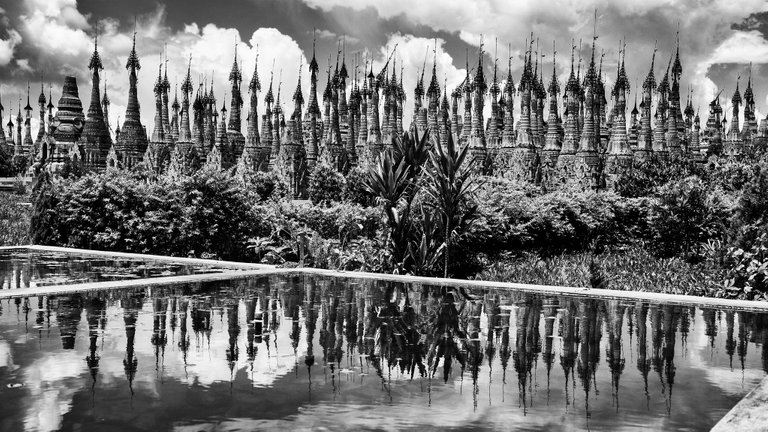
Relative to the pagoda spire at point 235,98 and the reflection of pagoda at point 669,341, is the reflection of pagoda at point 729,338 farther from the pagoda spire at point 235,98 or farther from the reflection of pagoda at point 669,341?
the pagoda spire at point 235,98

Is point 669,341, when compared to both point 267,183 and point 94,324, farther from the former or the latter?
point 267,183

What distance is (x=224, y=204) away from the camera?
48.0 feet

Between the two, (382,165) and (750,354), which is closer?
(750,354)

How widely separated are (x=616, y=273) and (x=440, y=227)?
11.7 feet

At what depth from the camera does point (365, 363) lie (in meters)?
4.88

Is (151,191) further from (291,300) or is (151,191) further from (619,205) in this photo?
(619,205)

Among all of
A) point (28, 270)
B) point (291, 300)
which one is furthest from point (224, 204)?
point (291, 300)

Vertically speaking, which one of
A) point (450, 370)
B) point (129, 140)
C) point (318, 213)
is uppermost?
point (129, 140)

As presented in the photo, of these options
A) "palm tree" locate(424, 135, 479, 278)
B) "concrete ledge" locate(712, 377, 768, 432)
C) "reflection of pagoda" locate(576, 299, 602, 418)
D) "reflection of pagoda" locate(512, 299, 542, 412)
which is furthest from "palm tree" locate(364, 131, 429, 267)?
"concrete ledge" locate(712, 377, 768, 432)

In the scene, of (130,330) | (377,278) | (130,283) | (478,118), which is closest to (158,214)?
(130,283)

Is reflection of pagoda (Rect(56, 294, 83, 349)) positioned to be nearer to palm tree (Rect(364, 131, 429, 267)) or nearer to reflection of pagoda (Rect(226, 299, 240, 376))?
reflection of pagoda (Rect(226, 299, 240, 376))

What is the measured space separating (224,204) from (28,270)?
4.99 metres

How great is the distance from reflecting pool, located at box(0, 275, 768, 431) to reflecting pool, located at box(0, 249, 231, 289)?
1.51m

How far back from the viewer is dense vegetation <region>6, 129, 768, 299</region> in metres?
11.5
